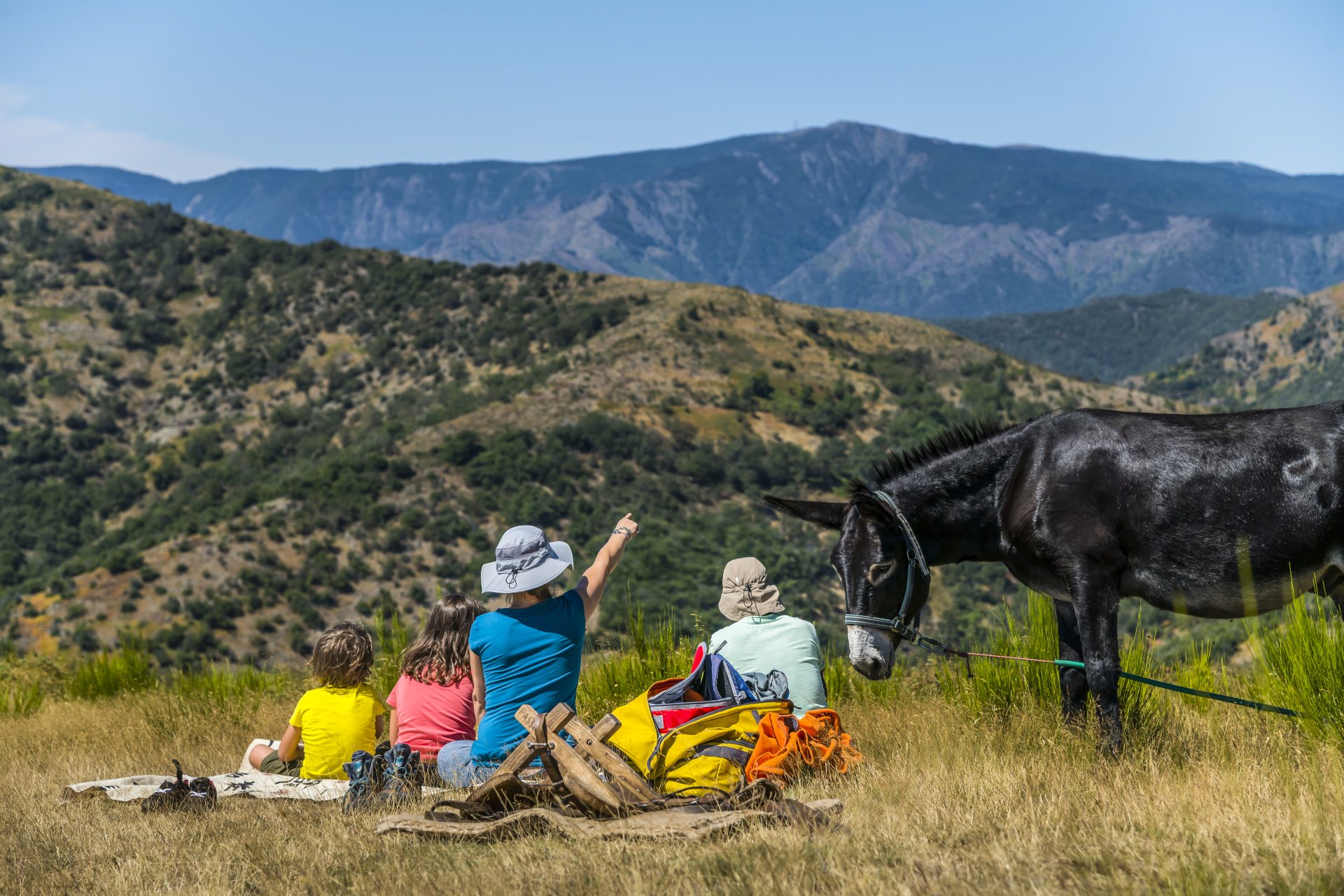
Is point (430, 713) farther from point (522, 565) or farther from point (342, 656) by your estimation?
point (522, 565)

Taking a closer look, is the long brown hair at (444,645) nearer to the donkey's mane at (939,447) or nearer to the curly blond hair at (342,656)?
the curly blond hair at (342,656)

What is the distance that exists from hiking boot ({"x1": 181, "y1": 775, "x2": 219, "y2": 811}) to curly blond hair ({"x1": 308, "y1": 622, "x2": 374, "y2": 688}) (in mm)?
805

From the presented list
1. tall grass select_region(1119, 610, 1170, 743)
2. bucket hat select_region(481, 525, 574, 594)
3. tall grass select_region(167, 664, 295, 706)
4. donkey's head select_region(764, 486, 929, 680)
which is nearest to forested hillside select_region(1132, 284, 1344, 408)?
tall grass select_region(1119, 610, 1170, 743)

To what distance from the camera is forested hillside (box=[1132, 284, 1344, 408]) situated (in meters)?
114

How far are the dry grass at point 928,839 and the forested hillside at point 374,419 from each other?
37.8 metres

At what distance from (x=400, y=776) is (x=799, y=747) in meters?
2.17

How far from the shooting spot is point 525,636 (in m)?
6.00

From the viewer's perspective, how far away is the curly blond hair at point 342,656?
683 cm

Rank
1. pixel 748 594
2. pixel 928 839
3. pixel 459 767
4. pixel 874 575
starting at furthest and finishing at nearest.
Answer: pixel 748 594, pixel 459 767, pixel 874 575, pixel 928 839

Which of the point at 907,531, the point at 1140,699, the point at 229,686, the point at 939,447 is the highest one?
the point at 939,447

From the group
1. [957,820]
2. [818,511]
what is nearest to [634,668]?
[818,511]

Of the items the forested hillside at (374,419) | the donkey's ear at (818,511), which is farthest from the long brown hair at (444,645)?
the forested hillside at (374,419)

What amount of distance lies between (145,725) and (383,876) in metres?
5.78

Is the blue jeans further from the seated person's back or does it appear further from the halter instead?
the halter
